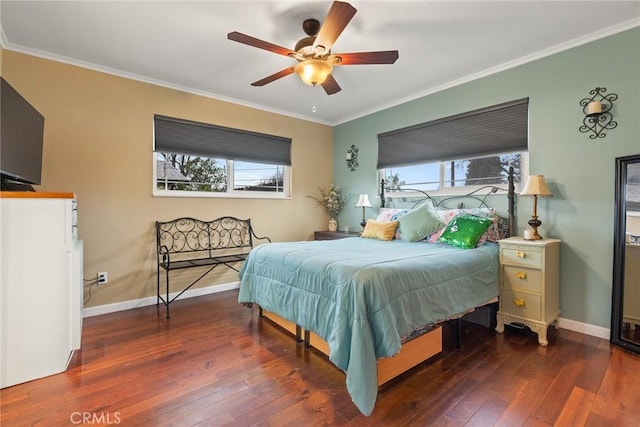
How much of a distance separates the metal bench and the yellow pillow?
5.21 ft

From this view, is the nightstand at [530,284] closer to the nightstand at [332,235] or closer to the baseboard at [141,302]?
the nightstand at [332,235]

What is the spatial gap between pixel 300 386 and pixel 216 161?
122 inches

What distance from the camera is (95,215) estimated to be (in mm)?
3137

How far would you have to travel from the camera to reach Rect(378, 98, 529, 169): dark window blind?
10.0ft

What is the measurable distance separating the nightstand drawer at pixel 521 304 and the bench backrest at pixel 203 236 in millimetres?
3028

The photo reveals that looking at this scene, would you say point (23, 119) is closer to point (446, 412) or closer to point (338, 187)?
point (446, 412)

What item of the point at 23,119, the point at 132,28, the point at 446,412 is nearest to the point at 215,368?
the point at 446,412

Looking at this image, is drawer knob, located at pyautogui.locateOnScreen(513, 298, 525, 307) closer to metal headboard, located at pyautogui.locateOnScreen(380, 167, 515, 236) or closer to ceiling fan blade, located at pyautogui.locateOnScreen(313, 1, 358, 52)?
metal headboard, located at pyautogui.locateOnScreen(380, 167, 515, 236)

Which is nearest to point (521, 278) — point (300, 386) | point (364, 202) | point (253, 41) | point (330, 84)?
point (300, 386)

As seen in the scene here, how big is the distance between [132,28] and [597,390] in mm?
4129

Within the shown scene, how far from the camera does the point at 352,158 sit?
486 centimetres

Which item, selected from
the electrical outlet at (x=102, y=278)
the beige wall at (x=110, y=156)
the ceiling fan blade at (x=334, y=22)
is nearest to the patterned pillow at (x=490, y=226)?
the ceiling fan blade at (x=334, y=22)

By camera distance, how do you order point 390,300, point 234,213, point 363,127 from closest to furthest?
point 390,300 < point 234,213 < point 363,127

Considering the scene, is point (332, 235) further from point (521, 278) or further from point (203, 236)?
point (521, 278)
